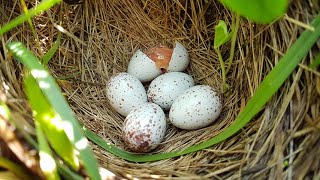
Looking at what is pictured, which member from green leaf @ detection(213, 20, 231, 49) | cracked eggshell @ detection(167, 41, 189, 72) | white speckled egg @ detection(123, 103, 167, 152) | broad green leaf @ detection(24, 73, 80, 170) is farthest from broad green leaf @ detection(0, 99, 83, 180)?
cracked eggshell @ detection(167, 41, 189, 72)

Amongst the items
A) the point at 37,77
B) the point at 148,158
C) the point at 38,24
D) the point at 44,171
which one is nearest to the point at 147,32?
the point at 38,24

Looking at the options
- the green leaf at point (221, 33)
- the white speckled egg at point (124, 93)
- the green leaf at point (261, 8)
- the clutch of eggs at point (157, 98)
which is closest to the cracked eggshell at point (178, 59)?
the clutch of eggs at point (157, 98)

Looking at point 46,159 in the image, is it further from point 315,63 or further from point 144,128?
point 315,63

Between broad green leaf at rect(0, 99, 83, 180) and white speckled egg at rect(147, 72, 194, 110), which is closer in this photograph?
broad green leaf at rect(0, 99, 83, 180)

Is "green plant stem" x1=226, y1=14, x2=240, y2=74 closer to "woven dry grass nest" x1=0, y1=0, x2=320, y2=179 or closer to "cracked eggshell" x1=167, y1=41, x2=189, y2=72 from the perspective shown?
"woven dry grass nest" x1=0, y1=0, x2=320, y2=179

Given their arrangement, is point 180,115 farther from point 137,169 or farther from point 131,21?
point 131,21

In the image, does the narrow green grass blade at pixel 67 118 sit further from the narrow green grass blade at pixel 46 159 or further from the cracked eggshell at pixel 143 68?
the cracked eggshell at pixel 143 68

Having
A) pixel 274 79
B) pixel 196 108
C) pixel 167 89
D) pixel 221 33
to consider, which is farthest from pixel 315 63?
pixel 167 89
